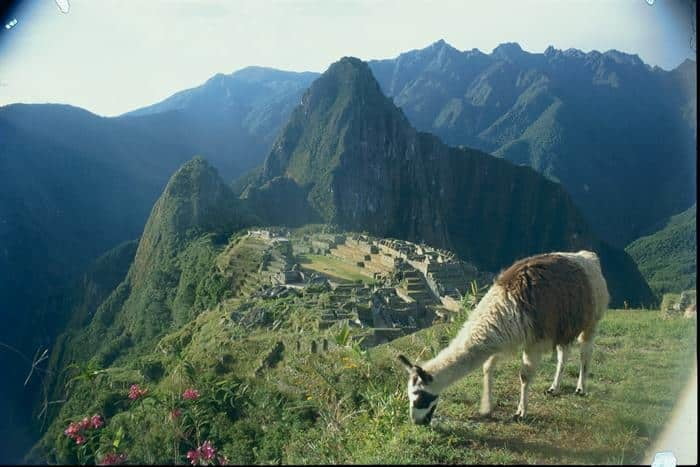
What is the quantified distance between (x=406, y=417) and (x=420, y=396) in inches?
12.6

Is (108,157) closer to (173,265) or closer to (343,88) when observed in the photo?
(343,88)

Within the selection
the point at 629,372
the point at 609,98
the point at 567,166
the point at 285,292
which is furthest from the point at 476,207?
the point at 629,372

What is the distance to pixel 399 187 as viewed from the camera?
7625cm

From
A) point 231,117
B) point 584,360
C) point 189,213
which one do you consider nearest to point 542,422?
point 584,360

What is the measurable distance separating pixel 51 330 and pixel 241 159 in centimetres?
7080

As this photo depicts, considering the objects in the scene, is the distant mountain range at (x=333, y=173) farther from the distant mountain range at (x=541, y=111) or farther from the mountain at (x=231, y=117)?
the distant mountain range at (x=541, y=111)

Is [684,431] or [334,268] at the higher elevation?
[684,431]

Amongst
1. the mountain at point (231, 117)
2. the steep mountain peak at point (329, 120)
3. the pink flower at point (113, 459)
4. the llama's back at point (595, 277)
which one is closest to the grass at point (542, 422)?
the llama's back at point (595, 277)

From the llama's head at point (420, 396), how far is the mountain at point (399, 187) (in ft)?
179

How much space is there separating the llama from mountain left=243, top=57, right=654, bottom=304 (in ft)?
177

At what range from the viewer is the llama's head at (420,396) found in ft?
11.1

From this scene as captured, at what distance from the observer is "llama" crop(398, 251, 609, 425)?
346cm

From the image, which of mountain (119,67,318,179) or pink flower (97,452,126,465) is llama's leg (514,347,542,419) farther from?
mountain (119,67,318,179)

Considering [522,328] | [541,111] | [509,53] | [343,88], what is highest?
[509,53]
